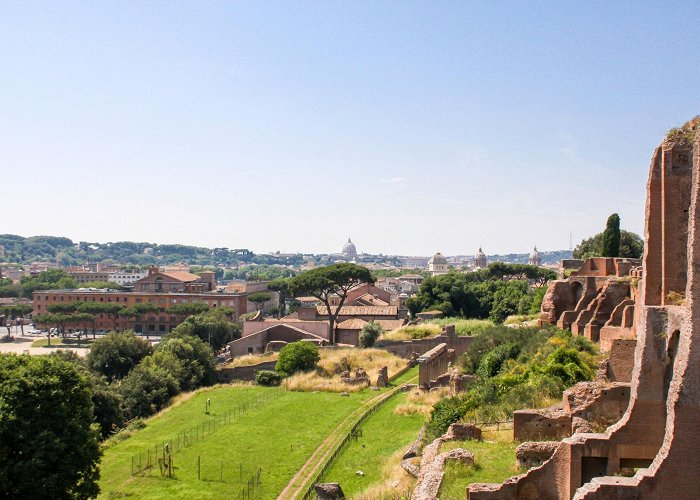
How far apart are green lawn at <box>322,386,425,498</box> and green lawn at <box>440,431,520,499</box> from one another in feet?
17.3

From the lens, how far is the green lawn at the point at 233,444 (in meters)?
22.3

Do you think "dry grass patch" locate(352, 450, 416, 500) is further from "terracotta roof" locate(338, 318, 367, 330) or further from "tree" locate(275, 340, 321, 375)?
"terracotta roof" locate(338, 318, 367, 330)

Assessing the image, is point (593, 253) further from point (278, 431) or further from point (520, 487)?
point (520, 487)

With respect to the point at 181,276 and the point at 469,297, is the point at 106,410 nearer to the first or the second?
the point at 469,297

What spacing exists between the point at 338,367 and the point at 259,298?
139 feet

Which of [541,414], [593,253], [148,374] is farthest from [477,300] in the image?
[541,414]

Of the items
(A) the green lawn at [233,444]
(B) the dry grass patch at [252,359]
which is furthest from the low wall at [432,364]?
(B) the dry grass patch at [252,359]

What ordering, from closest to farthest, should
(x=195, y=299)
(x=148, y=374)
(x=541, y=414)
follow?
(x=541, y=414) < (x=148, y=374) < (x=195, y=299)

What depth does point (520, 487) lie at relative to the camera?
12648mm

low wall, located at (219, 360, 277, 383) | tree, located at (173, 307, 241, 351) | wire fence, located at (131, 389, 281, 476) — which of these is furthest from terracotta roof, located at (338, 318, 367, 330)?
wire fence, located at (131, 389, 281, 476)

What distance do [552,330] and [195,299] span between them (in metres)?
54.3

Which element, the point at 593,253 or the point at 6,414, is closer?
the point at 6,414

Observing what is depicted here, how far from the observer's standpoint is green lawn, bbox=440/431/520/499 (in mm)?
13406

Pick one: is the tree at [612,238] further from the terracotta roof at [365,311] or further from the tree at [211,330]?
the tree at [211,330]
